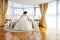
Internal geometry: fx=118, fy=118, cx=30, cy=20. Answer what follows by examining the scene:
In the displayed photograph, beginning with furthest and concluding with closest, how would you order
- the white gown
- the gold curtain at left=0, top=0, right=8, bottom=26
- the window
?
the gold curtain at left=0, top=0, right=8, bottom=26 → the window → the white gown

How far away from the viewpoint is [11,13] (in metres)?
7.33

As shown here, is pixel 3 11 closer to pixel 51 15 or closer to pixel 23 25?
pixel 23 25

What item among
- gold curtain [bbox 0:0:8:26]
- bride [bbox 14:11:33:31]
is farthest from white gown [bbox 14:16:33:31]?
gold curtain [bbox 0:0:8:26]

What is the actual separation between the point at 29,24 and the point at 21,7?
2953 millimetres

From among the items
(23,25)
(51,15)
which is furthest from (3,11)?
(51,15)

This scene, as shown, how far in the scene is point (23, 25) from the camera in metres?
4.82

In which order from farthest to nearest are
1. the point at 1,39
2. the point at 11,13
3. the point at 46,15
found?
the point at 11,13, the point at 46,15, the point at 1,39

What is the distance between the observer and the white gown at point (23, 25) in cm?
482

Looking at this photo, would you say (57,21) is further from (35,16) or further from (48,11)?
(35,16)

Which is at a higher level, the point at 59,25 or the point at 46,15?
the point at 46,15

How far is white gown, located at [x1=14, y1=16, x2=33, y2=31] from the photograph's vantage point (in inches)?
190

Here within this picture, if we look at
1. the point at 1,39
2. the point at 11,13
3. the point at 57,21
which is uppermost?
the point at 11,13

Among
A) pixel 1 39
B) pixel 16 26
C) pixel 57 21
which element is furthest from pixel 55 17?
pixel 1 39

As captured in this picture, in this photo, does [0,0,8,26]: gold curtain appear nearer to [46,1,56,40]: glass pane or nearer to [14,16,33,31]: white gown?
[14,16,33,31]: white gown
